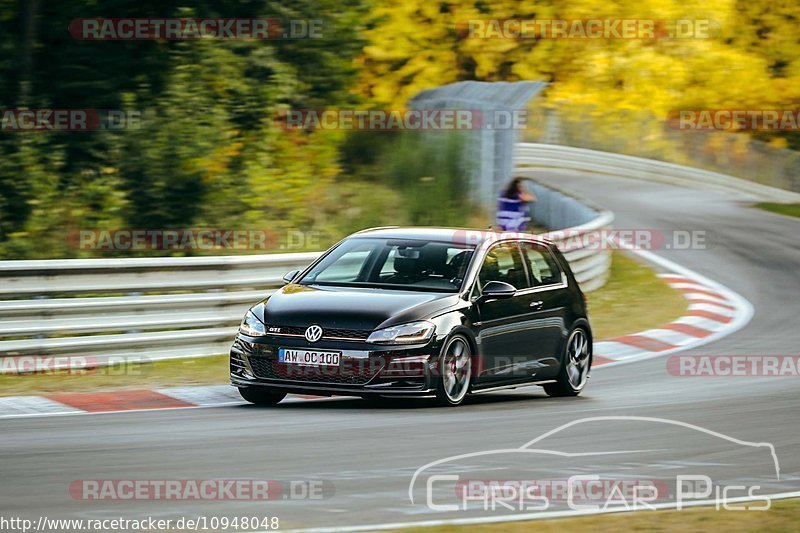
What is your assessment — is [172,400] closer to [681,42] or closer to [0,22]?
[0,22]

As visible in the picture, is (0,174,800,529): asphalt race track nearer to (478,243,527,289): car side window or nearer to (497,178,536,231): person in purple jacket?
(478,243,527,289): car side window

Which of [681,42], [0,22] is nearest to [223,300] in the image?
[0,22]

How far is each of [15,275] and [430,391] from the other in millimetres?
4223

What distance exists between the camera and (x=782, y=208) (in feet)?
119

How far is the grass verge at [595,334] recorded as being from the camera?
41.6ft

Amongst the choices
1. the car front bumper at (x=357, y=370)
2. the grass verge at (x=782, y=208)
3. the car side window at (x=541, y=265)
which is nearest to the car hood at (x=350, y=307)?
the car front bumper at (x=357, y=370)

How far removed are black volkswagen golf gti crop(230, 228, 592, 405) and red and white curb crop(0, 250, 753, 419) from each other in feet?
2.53

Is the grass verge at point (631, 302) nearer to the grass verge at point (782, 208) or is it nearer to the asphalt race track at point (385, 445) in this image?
the asphalt race track at point (385, 445)

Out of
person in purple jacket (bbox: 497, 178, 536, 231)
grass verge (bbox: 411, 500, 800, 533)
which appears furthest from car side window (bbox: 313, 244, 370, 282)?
person in purple jacket (bbox: 497, 178, 536, 231)

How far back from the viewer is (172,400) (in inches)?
465

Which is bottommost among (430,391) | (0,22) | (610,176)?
(610,176)

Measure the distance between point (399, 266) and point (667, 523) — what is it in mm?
5276

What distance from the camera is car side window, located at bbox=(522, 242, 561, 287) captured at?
1300cm

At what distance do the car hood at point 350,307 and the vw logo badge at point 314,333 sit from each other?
Answer: 0.15 feet
